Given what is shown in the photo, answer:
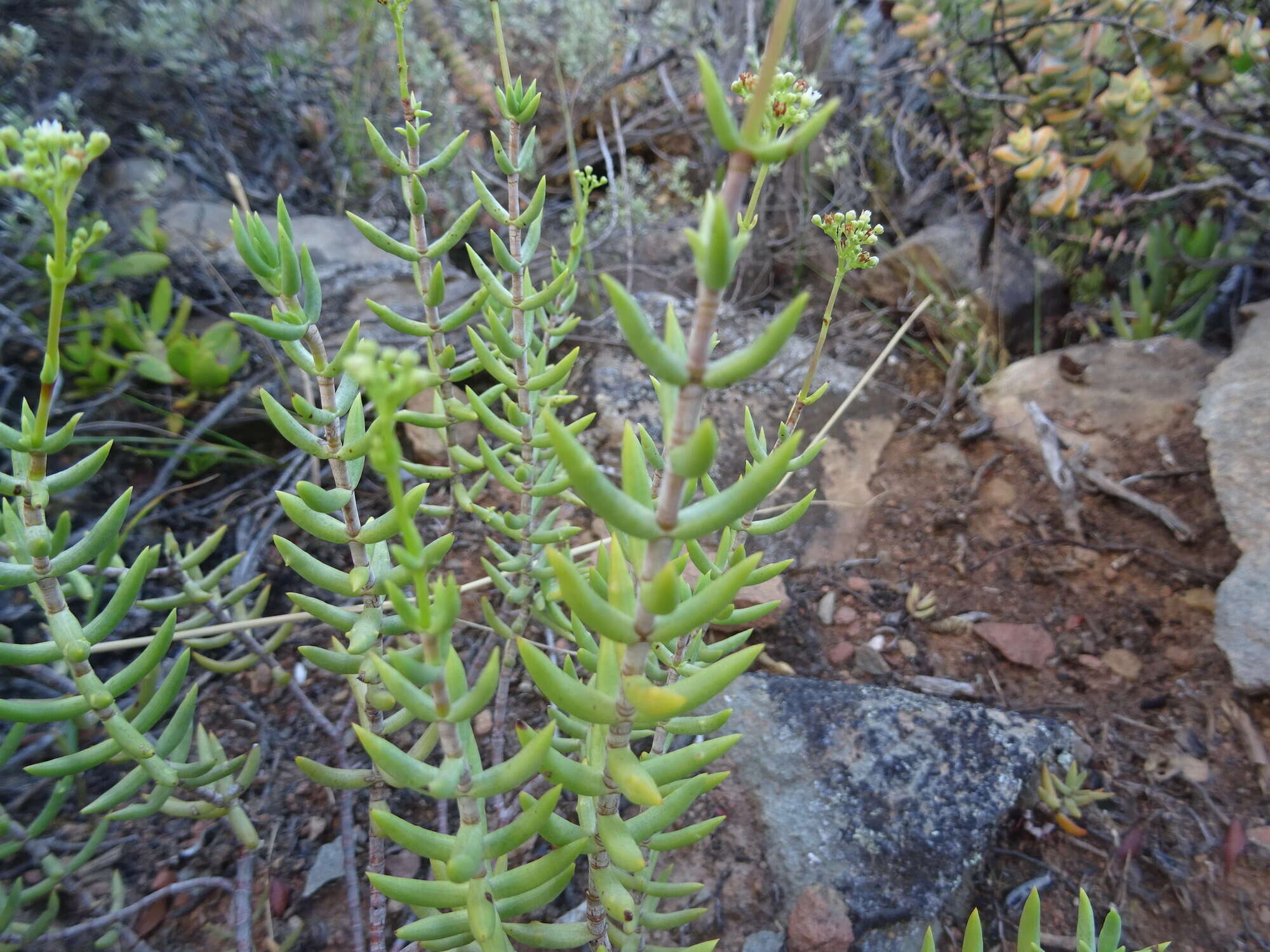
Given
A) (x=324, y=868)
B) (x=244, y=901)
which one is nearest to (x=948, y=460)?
Answer: (x=324, y=868)

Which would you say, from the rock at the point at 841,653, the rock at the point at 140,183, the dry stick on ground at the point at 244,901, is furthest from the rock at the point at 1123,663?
the rock at the point at 140,183

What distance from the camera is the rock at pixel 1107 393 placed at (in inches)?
112

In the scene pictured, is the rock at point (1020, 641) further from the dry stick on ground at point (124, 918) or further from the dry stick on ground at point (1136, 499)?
the dry stick on ground at point (124, 918)

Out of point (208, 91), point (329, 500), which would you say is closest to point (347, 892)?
point (329, 500)

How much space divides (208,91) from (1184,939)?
15.4 ft

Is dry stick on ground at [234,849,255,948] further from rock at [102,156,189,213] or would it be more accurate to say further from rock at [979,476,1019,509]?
rock at [102,156,189,213]

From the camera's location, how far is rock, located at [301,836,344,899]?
1.65 meters

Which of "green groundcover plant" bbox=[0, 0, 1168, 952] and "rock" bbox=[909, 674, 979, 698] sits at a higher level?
"green groundcover plant" bbox=[0, 0, 1168, 952]

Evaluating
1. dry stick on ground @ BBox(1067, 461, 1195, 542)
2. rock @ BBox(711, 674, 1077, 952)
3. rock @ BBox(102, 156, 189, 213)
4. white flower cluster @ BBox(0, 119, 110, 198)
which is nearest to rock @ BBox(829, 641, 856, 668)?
rock @ BBox(711, 674, 1077, 952)

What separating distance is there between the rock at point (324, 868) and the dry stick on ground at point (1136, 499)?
2.63 meters

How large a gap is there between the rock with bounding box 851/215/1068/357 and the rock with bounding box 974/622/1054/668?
162 cm

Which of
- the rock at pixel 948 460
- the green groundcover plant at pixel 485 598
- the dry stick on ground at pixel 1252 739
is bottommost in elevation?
the dry stick on ground at pixel 1252 739

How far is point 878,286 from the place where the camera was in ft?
12.6

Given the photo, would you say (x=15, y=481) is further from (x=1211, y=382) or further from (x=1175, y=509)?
(x=1211, y=382)
